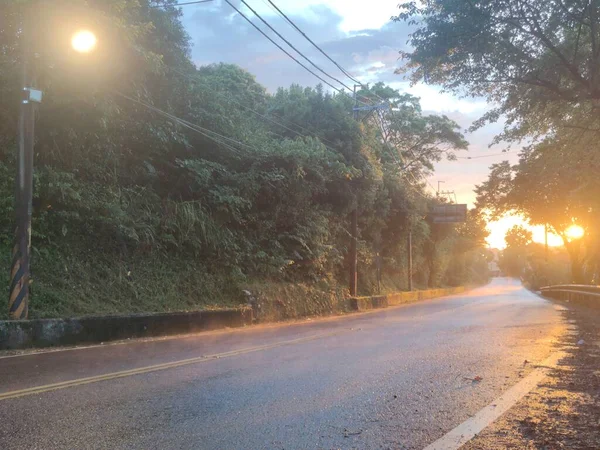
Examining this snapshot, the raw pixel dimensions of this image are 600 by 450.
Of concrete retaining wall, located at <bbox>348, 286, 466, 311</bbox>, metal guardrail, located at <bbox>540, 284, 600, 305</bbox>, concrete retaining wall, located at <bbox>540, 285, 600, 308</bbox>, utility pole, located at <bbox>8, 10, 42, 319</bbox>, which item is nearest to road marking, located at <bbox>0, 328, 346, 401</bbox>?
utility pole, located at <bbox>8, 10, 42, 319</bbox>

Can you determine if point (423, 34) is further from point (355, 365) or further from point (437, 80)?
point (355, 365)

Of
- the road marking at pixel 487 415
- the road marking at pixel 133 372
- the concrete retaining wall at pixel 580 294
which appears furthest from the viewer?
the concrete retaining wall at pixel 580 294

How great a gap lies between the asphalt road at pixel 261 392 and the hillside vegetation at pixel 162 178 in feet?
12.8

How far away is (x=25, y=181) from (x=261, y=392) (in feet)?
24.0

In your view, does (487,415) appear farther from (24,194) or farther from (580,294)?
(580,294)

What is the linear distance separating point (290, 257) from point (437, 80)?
8.80 meters

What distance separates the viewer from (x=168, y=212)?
15750mm

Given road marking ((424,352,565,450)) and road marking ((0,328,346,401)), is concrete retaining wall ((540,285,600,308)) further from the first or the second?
road marking ((424,352,565,450))

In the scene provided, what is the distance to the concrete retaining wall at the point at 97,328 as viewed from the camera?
9.71 metres

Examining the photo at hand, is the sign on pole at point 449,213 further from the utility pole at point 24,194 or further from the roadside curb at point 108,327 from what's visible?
the utility pole at point 24,194

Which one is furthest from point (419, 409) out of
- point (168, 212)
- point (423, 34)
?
point (168, 212)

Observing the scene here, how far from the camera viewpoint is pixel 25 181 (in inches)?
426

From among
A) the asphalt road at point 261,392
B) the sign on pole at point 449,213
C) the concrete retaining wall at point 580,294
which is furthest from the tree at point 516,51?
the sign on pole at point 449,213

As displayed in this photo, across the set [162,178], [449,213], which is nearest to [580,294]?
[449,213]
